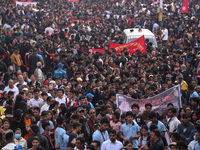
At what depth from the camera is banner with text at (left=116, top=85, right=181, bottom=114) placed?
9922mm

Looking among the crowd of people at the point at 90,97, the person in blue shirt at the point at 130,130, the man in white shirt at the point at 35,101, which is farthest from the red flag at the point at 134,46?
the person in blue shirt at the point at 130,130

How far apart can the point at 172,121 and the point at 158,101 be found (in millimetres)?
1174

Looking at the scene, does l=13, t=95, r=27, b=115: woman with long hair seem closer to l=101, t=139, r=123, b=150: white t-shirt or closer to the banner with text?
the banner with text

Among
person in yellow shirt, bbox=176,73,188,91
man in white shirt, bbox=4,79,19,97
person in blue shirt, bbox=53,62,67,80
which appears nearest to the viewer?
man in white shirt, bbox=4,79,19,97

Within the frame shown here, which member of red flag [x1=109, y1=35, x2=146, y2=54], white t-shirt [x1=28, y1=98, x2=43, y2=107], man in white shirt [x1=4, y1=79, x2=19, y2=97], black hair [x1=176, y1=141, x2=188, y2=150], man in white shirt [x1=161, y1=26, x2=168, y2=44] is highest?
black hair [x1=176, y1=141, x2=188, y2=150]

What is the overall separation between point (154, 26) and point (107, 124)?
1693 cm

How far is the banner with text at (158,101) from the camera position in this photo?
992 cm

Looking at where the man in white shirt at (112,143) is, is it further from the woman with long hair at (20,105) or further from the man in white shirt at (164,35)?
the man in white shirt at (164,35)

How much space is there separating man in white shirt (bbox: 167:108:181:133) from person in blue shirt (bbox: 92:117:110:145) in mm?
1606

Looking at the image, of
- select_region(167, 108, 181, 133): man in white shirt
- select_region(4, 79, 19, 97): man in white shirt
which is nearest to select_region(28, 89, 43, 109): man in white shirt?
select_region(4, 79, 19, 97): man in white shirt

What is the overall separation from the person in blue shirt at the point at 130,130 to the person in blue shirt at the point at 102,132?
52 cm

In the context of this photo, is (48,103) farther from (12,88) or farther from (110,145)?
(110,145)

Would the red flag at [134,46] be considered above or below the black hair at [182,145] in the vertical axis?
below

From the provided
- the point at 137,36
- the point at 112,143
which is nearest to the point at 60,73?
the point at 112,143
